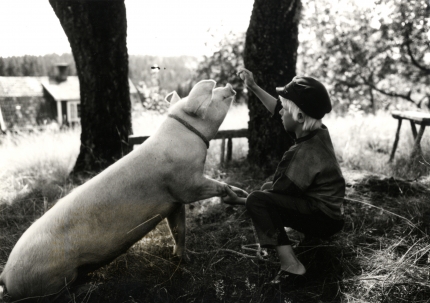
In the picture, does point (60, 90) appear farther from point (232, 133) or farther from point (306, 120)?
point (306, 120)

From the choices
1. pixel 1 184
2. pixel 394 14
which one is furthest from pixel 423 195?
pixel 394 14

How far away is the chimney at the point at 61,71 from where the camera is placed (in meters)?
7.61

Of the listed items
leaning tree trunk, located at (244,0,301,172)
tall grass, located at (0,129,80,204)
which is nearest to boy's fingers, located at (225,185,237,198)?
leaning tree trunk, located at (244,0,301,172)

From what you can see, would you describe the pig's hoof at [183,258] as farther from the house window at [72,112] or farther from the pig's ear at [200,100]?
the house window at [72,112]

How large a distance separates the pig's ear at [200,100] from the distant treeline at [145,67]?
429 centimetres

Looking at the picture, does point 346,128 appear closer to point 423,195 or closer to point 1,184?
point 423,195

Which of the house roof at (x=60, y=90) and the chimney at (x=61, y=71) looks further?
the chimney at (x=61, y=71)

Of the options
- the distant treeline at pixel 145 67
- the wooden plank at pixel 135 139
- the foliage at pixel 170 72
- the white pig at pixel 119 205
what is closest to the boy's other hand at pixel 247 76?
the white pig at pixel 119 205

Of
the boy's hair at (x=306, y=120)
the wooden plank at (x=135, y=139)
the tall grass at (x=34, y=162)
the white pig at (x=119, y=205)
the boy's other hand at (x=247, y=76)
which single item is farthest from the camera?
the wooden plank at (x=135, y=139)

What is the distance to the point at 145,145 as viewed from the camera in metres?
2.82

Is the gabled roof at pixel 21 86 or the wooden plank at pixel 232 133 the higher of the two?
the gabled roof at pixel 21 86

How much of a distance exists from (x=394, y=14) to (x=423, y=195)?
595cm

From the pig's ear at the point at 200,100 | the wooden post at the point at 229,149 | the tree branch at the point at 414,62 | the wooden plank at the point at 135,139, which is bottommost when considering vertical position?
the wooden post at the point at 229,149

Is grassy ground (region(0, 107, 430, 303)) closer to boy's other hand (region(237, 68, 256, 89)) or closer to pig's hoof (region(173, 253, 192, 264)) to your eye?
pig's hoof (region(173, 253, 192, 264))
